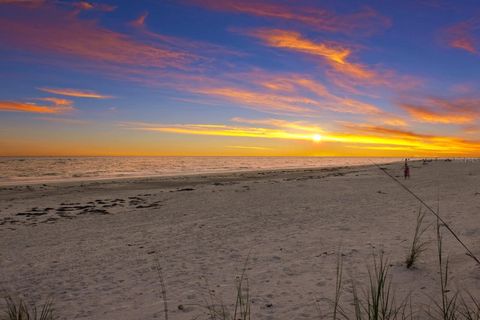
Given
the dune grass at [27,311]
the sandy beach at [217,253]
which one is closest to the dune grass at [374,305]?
the sandy beach at [217,253]

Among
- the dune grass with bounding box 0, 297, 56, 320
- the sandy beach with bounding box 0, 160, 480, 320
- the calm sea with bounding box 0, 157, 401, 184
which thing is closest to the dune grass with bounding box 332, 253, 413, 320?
the sandy beach with bounding box 0, 160, 480, 320

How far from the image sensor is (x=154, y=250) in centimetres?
906

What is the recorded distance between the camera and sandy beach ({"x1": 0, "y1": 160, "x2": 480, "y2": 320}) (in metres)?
5.66

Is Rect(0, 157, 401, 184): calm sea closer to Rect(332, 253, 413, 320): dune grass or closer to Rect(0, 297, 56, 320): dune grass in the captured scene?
Rect(0, 297, 56, 320): dune grass

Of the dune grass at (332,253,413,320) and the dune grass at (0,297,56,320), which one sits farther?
the dune grass at (0,297,56,320)

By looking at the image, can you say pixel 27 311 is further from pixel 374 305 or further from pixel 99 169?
pixel 99 169

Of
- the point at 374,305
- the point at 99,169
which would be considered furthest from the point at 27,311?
the point at 99,169

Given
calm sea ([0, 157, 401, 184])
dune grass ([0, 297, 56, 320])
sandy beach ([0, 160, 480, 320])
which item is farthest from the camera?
calm sea ([0, 157, 401, 184])

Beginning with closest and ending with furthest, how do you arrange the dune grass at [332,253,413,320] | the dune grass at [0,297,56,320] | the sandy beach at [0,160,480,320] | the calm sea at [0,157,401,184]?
1. the dune grass at [332,253,413,320]
2. the dune grass at [0,297,56,320]
3. the sandy beach at [0,160,480,320]
4. the calm sea at [0,157,401,184]

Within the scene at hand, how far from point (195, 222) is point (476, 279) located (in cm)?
888

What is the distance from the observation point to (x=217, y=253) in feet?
27.9

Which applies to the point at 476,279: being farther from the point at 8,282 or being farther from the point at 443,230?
the point at 8,282

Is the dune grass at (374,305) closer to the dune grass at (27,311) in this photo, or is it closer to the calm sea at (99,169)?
the dune grass at (27,311)

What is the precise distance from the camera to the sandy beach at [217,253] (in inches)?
223
